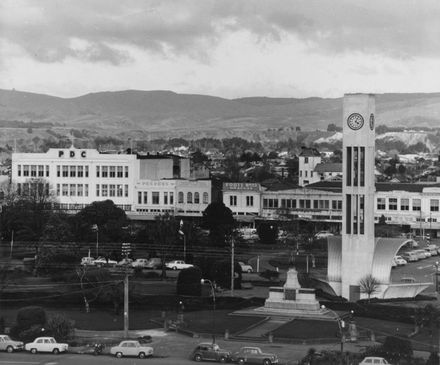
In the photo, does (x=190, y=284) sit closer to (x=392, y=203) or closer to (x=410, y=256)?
(x=410, y=256)

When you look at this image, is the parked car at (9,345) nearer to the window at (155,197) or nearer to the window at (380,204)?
the window at (155,197)

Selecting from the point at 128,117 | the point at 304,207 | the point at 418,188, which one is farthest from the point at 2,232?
the point at 128,117

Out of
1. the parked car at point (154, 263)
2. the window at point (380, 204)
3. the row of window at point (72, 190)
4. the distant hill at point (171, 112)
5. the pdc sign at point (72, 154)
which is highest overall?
the distant hill at point (171, 112)

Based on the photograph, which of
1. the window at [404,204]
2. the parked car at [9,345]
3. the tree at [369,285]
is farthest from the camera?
the window at [404,204]

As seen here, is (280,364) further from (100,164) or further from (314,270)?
(100,164)

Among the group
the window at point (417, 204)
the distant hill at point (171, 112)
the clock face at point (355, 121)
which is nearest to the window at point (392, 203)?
the window at point (417, 204)

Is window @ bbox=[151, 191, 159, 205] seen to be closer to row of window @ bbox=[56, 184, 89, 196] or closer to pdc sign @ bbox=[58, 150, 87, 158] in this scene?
row of window @ bbox=[56, 184, 89, 196]

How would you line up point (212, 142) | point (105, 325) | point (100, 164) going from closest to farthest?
point (105, 325) → point (100, 164) → point (212, 142)
